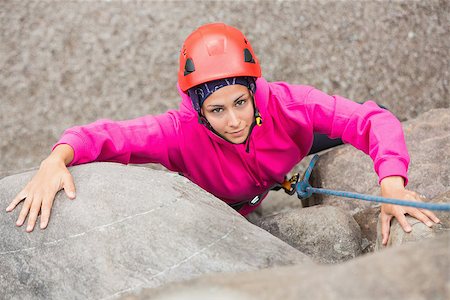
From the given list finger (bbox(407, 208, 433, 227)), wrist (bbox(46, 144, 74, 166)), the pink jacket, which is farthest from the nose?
finger (bbox(407, 208, 433, 227))

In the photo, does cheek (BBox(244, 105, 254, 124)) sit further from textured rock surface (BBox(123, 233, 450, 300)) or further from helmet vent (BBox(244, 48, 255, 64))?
textured rock surface (BBox(123, 233, 450, 300))

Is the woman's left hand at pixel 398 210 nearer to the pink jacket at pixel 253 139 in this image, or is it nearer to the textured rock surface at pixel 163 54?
the pink jacket at pixel 253 139

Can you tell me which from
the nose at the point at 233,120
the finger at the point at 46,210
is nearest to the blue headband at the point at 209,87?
the nose at the point at 233,120

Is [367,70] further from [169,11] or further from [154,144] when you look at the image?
[154,144]

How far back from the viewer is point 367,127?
9.45 feet

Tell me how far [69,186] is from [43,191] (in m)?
0.11

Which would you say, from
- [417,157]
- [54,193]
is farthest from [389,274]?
[417,157]

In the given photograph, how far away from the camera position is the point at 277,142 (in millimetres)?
3184

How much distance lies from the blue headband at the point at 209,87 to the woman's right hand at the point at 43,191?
2.27 ft

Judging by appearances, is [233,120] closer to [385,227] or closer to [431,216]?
[385,227]

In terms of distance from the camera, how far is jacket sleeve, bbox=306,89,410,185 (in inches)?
106

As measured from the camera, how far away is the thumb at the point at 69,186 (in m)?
2.40

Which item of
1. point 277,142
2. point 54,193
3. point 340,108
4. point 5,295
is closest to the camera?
point 5,295

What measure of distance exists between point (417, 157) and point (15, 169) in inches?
121
